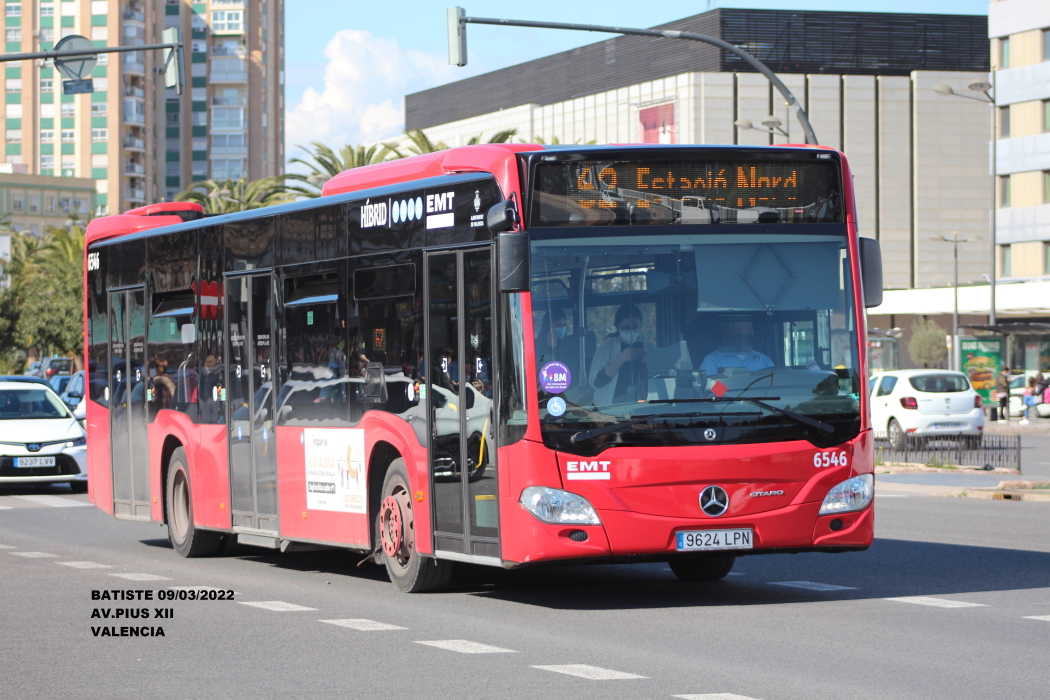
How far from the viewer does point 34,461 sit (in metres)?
23.7

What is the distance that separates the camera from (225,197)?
64.4 m

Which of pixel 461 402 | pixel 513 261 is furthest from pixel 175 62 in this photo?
pixel 513 261

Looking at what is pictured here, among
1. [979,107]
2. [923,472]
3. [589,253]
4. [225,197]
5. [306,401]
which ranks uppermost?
[979,107]

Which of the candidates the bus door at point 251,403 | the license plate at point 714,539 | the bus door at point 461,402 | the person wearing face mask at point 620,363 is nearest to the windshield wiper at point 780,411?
the person wearing face mask at point 620,363

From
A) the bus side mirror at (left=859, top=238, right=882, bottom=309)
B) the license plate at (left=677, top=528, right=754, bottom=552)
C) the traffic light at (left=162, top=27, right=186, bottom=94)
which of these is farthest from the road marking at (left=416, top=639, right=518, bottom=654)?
the traffic light at (left=162, top=27, right=186, bottom=94)

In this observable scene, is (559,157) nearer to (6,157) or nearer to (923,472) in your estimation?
(923,472)

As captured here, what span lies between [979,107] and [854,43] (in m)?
9.18

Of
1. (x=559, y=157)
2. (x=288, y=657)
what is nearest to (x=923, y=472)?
(x=559, y=157)

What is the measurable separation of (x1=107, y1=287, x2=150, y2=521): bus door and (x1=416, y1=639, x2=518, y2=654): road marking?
7580 millimetres

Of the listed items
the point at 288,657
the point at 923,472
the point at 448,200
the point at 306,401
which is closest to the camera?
the point at 288,657

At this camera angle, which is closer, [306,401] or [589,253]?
[589,253]

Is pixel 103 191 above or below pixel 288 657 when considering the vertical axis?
above

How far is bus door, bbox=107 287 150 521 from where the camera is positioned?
1611 cm

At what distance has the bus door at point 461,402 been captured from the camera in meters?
10.5
